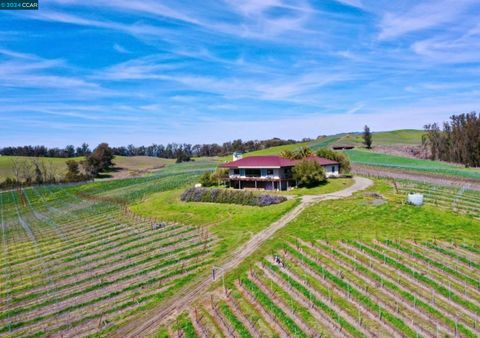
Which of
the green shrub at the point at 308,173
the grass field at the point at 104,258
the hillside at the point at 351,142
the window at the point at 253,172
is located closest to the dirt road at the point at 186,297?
the grass field at the point at 104,258

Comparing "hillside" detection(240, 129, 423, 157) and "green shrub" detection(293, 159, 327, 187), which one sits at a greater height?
"hillside" detection(240, 129, 423, 157)

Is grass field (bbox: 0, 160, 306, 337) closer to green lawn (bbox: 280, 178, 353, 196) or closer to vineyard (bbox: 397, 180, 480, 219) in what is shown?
green lawn (bbox: 280, 178, 353, 196)

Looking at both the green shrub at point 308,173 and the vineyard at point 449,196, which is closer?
the vineyard at point 449,196

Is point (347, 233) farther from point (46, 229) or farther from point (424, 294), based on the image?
point (46, 229)

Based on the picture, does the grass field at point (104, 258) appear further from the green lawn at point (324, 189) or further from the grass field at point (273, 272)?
the green lawn at point (324, 189)

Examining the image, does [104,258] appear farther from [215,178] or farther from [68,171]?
[68,171]

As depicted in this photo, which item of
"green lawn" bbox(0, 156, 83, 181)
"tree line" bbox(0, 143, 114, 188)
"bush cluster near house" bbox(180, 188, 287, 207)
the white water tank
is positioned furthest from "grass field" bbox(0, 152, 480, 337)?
"green lawn" bbox(0, 156, 83, 181)

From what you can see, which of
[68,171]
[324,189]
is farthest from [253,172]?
[68,171]
